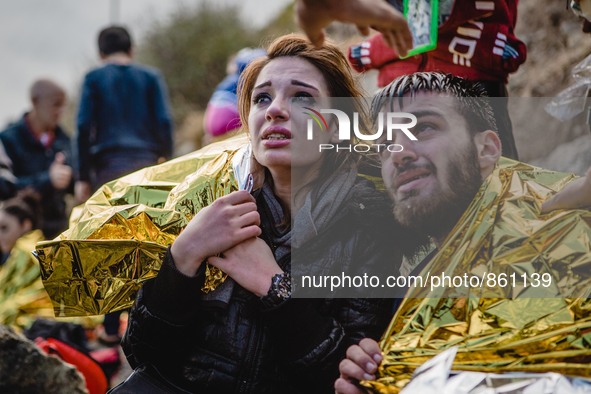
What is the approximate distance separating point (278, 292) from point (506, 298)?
542 mm

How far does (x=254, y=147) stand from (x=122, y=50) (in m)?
2.72

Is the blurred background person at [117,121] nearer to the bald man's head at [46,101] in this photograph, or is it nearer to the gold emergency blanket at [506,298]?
the bald man's head at [46,101]

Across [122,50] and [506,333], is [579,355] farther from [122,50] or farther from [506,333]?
[122,50]

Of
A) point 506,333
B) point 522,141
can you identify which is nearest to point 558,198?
point 506,333

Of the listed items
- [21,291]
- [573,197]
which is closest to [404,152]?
[573,197]

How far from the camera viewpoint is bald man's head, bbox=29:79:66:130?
502 centimetres

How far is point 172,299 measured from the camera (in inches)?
72.2

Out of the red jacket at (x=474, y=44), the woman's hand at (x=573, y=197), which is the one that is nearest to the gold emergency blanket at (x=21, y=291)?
the red jacket at (x=474, y=44)

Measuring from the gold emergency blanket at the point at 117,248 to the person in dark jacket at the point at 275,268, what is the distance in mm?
113

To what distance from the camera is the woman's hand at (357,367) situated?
165 centimetres

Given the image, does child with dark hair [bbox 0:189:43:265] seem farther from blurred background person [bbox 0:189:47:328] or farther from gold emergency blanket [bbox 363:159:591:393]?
gold emergency blanket [bbox 363:159:591:393]

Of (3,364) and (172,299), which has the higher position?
(172,299)

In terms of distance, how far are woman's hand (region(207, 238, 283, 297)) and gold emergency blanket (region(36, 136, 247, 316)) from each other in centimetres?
21

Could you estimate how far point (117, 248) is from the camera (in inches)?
79.5
